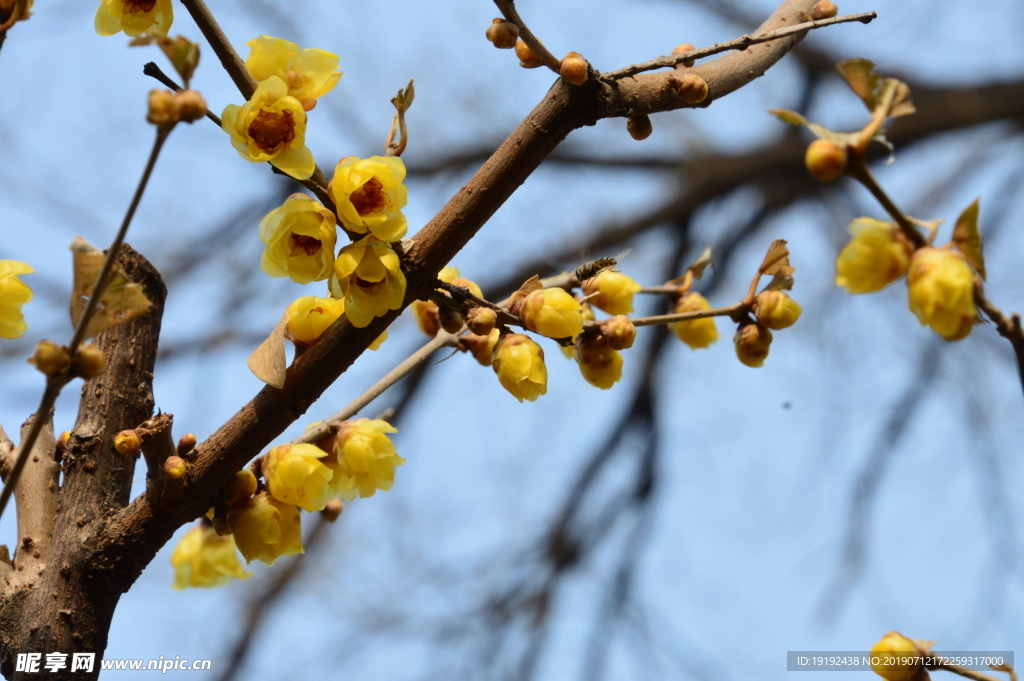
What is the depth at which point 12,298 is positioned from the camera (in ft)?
2.59

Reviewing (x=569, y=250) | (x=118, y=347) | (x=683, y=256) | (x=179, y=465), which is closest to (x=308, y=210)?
(x=179, y=465)

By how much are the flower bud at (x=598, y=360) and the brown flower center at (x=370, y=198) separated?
0.30m

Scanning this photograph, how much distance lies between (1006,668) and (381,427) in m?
0.61

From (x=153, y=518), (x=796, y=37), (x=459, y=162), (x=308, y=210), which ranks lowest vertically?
(x=153, y=518)

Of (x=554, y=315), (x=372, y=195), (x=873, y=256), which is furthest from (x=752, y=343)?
(x=372, y=195)

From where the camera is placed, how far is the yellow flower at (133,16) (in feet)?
2.58

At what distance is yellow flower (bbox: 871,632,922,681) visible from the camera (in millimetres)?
734

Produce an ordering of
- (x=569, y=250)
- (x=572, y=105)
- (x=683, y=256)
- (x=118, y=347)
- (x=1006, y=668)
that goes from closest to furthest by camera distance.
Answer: (x=1006, y=668) < (x=572, y=105) < (x=118, y=347) < (x=569, y=250) < (x=683, y=256)

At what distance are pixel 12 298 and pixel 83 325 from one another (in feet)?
1.16

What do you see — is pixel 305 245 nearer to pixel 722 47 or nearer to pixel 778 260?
pixel 722 47

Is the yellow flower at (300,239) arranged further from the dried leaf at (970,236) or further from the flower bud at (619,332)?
the dried leaf at (970,236)

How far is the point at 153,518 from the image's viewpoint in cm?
85

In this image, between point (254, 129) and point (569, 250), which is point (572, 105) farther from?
point (569, 250)

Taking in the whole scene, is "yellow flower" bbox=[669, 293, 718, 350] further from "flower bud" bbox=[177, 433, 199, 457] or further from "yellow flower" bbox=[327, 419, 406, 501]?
"flower bud" bbox=[177, 433, 199, 457]
